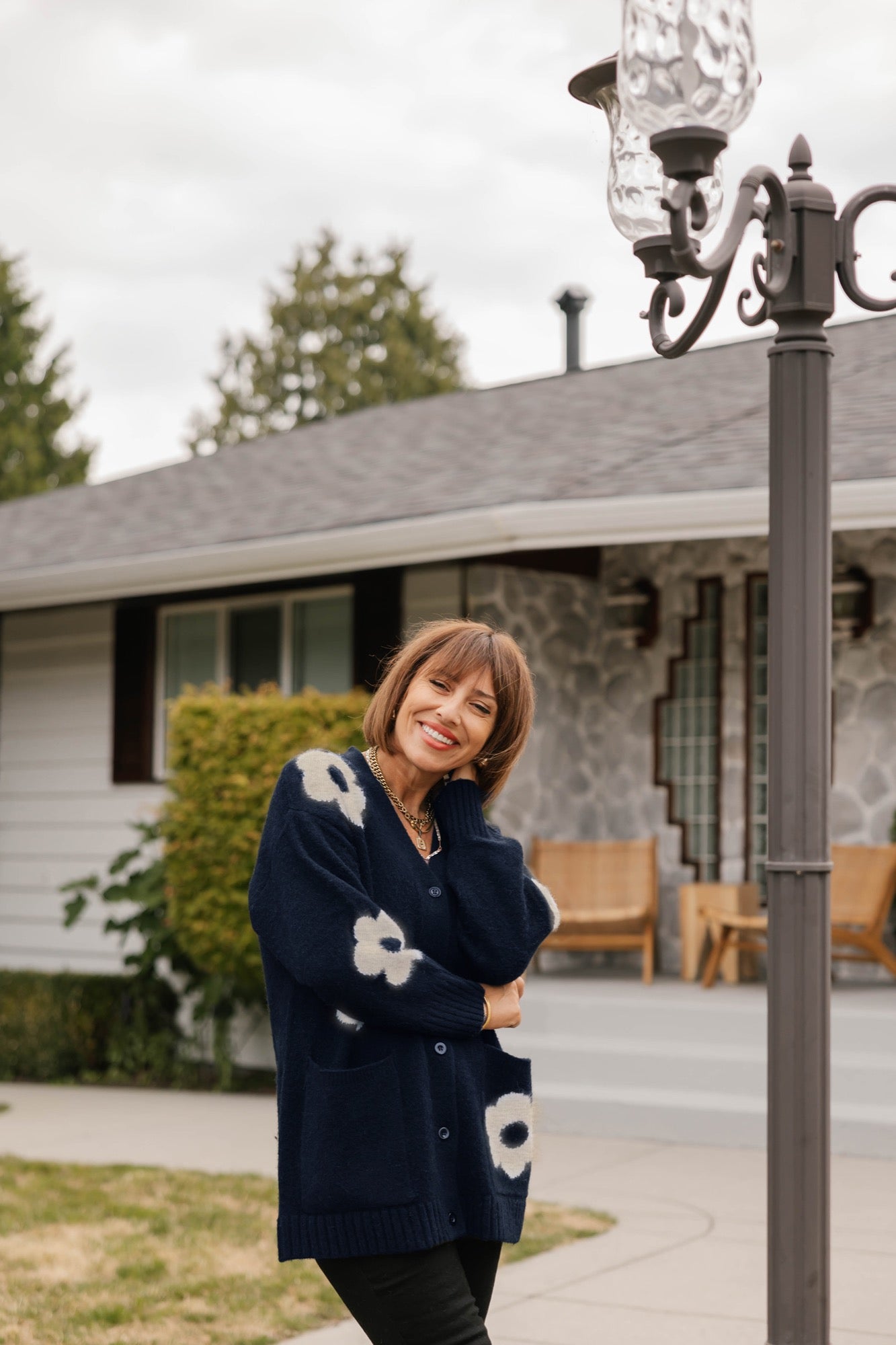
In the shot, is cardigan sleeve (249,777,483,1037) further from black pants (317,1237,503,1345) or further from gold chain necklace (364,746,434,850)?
black pants (317,1237,503,1345)

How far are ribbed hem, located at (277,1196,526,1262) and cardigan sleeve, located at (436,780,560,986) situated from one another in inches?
14.9

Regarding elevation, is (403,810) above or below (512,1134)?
above

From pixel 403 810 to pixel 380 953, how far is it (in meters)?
0.34

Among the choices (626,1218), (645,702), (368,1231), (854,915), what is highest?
(645,702)

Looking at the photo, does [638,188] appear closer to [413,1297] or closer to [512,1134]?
[512,1134]

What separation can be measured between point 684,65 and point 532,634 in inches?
260

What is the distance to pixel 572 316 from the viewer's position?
1400 centimetres

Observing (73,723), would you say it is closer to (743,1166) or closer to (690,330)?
(743,1166)

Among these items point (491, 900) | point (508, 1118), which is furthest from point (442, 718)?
point (508, 1118)

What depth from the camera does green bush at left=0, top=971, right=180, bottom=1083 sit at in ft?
30.5

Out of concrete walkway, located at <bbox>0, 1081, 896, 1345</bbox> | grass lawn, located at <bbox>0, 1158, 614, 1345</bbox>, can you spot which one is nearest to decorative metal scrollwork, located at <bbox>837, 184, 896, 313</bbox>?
concrete walkway, located at <bbox>0, 1081, 896, 1345</bbox>

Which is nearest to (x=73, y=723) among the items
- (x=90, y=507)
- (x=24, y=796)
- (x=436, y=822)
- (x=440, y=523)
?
(x=24, y=796)

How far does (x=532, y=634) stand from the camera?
915 cm

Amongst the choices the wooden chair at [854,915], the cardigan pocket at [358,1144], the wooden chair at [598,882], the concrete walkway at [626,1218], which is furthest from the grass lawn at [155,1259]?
the wooden chair at [598,882]
